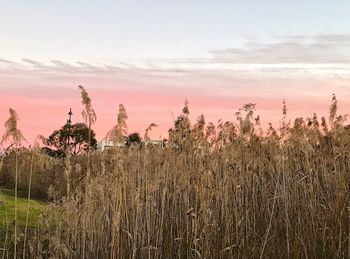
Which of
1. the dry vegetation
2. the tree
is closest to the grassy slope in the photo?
the dry vegetation

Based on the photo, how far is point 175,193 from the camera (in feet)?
17.5

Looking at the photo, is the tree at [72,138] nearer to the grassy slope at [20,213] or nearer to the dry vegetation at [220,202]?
the grassy slope at [20,213]

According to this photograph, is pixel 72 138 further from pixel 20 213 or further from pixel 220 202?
pixel 220 202

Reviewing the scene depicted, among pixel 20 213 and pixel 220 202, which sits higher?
pixel 220 202

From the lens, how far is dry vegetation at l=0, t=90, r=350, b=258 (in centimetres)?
418

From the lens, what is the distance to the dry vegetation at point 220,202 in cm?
418

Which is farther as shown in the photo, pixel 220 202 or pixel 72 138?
pixel 72 138

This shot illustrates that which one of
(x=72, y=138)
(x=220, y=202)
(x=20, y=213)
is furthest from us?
(x=72, y=138)

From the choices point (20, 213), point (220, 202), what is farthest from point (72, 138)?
point (220, 202)

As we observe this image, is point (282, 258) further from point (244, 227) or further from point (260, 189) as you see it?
point (260, 189)

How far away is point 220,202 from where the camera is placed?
497 cm

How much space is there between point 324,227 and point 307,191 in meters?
1.00

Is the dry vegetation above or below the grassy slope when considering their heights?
above

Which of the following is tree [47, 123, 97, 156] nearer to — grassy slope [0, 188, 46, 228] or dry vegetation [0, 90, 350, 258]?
grassy slope [0, 188, 46, 228]
